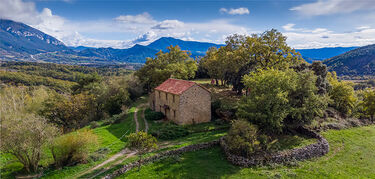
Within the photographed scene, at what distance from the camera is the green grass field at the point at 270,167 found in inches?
790

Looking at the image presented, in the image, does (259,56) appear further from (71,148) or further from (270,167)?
(71,148)

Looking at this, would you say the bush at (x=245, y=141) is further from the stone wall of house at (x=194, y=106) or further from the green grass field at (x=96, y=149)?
the green grass field at (x=96, y=149)

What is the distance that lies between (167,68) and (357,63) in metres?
205

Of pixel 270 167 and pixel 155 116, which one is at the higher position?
pixel 155 116

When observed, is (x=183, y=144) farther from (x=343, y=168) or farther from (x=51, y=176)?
(x=343, y=168)

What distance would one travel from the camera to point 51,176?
1947 centimetres

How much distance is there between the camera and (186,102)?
3272 centimetres

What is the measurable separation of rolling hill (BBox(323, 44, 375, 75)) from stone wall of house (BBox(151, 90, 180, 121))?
190544 millimetres

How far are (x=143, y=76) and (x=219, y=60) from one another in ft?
86.1

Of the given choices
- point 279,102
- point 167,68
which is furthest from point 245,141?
point 167,68

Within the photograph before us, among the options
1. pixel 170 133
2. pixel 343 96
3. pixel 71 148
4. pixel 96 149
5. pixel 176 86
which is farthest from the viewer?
pixel 176 86

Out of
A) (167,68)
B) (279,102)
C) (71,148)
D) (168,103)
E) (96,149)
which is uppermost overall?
(167,68)

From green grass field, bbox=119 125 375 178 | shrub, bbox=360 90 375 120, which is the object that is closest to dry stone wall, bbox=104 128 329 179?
green grass field, bbox=119 125 375 178

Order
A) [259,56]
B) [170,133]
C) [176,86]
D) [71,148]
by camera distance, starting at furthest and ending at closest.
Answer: [259,56], [176,86], [170,133], [71,148]
